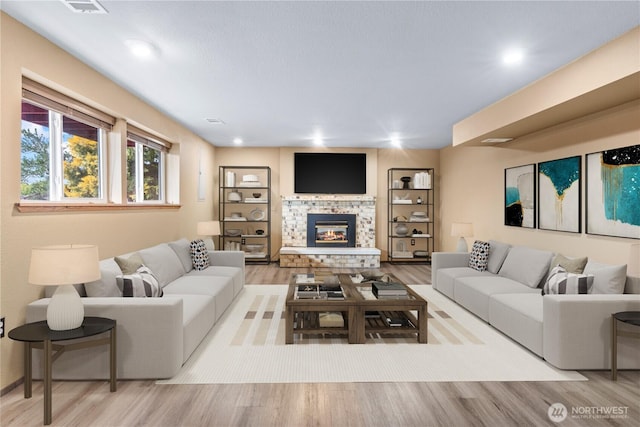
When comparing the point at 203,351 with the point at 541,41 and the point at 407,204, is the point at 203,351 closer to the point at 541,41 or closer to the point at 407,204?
the point at 541,41

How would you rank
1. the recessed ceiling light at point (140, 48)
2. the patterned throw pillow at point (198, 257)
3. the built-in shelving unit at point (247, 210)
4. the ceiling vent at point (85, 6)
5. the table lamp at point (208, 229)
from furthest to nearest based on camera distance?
1. the built-in shelving unit at point (247, 210)
2. the table lamp at point (208, 229)
3. the patterned throw pillow at point (198, 257)
4. the recessed ceiling light at point (140, 48)
5. the ceiling vent at point (85, 6)

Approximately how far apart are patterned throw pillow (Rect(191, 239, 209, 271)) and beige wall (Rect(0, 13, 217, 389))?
0.66 metres

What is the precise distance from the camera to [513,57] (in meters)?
3.16

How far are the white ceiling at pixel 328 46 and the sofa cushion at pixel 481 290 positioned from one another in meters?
2.16

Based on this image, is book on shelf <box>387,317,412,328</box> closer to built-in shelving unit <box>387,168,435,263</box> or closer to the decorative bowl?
built-in shelving unit <box>387,168,435,263</box>

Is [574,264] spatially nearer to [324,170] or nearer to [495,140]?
[495,140]

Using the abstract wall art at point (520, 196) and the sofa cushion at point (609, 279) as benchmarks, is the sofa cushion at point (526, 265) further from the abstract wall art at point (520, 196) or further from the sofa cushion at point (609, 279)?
the sofa cushion at point (609, 279)

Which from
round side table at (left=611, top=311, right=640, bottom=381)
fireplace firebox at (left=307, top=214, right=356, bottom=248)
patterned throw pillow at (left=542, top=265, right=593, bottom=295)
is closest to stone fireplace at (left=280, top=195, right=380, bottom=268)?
fireplace firebox at (left=307, top=214, right=356, bottom=248)

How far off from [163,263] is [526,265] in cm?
417

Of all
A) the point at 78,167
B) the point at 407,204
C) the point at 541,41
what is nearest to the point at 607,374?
the point at 541,41

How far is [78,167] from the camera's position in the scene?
376cm

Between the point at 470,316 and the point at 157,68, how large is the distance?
4212 millimetres

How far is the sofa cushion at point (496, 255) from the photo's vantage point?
4922 millimetres

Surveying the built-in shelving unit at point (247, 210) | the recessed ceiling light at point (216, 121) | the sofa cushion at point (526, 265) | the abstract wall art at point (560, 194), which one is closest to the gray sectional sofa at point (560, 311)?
the sofa cushion at point (526, 265)
